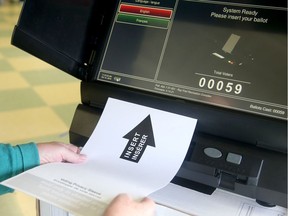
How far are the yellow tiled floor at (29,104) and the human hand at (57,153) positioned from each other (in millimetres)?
843

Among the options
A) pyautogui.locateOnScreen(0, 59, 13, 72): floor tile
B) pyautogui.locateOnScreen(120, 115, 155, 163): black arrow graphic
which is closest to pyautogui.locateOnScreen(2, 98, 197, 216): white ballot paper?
pyautogui.locateOnScreen(120, 115, 155, 163): black arrow graphic

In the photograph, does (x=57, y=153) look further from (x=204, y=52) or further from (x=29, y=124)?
(x=29, y=124)

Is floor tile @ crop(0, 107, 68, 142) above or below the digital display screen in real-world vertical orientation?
below

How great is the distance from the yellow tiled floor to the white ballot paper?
91cm

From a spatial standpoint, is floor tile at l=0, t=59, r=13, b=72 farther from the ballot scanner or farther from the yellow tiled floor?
the ballot scanner

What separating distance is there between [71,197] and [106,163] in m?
0.11

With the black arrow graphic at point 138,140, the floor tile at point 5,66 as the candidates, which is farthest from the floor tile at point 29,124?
the black arrow graphic at point 138,140

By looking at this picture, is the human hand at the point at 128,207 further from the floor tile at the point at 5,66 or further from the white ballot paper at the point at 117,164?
the floor tile at the point at 5,66

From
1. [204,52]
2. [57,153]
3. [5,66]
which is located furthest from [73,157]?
[5,66]

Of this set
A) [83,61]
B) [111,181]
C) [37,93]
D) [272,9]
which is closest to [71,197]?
[111,181]

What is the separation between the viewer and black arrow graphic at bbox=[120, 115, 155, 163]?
2.14ft

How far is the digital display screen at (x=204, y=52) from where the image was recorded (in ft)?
2.07

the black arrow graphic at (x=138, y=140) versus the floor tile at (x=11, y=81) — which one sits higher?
the black arrow graphic at (x=138, y=140)

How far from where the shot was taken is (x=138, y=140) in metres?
0.67
